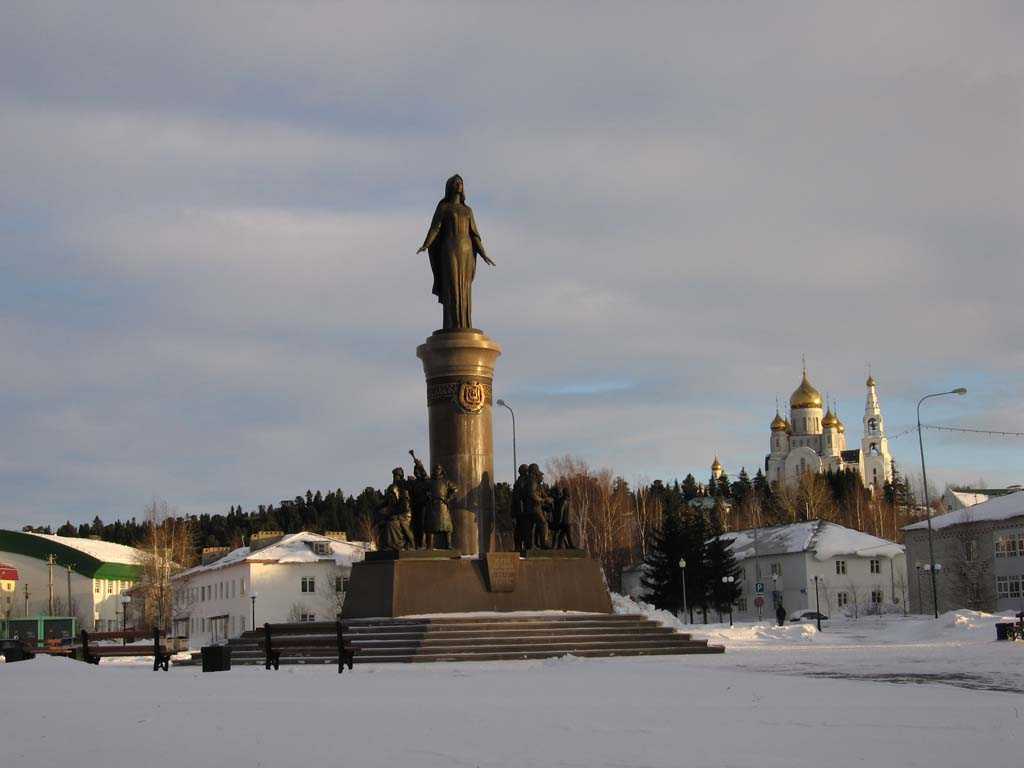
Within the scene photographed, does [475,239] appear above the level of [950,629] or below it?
above

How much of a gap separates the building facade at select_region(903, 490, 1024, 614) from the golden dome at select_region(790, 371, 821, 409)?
120 metres

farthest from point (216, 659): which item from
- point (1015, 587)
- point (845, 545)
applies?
point (845, 545)

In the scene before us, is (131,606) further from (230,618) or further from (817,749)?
(817,749)

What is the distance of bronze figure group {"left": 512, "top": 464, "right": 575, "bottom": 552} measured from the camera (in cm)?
2870

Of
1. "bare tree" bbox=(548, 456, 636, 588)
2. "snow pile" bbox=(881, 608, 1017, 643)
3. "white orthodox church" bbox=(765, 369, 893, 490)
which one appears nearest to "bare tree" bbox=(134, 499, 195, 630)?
"bare tree" bbox=(548, 456, 636, 588)

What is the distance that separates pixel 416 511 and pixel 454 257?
6182 mm

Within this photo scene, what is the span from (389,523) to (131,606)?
86984 millimetres

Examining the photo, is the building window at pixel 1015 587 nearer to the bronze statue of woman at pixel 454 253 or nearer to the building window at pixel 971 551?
the building window at pixel 971 551

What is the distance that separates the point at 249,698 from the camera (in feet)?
48.5

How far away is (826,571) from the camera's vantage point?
85.2 m

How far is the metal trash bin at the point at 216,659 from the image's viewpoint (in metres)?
21.7

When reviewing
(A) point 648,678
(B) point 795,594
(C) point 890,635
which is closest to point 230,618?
(B) point 795,594

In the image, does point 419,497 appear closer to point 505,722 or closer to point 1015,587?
point 505,722

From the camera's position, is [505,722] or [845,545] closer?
[505,722]
